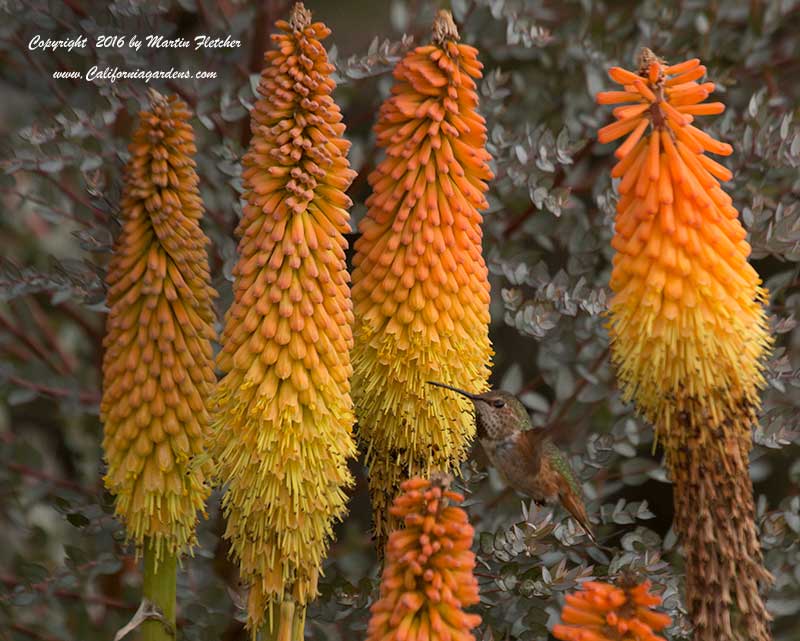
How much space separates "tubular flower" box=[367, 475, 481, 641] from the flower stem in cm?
37

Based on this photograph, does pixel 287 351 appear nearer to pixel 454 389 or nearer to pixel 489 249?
pixel 454 389

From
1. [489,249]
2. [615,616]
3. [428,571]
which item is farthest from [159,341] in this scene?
[489,249]

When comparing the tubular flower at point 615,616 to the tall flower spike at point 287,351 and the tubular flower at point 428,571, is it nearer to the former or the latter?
the tubular flower at point 428,571

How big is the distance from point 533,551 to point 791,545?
566 mm

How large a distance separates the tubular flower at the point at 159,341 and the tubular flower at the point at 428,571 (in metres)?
0.34

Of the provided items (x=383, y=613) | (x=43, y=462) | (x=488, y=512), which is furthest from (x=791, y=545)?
(x=43, y=462)

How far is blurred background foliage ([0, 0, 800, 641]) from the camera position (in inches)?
64.0

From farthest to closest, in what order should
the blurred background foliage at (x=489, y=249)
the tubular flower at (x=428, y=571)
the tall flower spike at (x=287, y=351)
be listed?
1. the blurred background foliage at (x=489, y=249)
2. the tall flower spike at (x=287, y=351)
3. the tubular flower at (x=428, y=571)

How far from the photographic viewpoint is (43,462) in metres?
2.01

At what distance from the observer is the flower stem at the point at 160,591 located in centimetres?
127

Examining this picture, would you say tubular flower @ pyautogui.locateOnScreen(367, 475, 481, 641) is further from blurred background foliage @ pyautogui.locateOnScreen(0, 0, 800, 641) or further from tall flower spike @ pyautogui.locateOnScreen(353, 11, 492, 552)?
blurred background foliage @ pyautogui.locateOnScreen(0, 0, 800, 641)

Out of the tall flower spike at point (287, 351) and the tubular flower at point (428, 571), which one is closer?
the tubular flower at point (428, 571)

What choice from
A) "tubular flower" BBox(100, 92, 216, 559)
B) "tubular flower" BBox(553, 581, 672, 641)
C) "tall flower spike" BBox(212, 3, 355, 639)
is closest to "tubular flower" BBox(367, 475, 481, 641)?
"tubular flower" BBox(553, 581, 672, 641)

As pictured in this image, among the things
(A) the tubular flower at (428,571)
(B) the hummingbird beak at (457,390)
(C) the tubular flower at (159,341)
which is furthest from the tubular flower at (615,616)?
(C) the tubular flower at (159,341)
